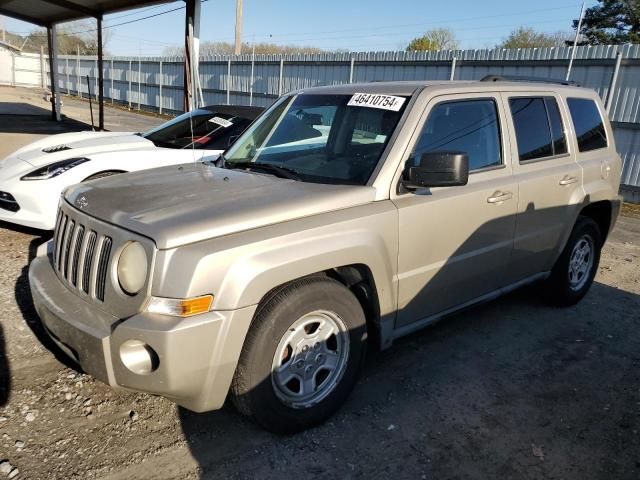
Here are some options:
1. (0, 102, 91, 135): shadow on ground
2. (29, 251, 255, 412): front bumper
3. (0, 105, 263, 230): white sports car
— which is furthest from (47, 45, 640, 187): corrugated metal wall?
(29, 251, 255, 412): front bumper

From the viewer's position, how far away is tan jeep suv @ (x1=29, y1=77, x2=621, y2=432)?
244 cm

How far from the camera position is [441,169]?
9.78 ft

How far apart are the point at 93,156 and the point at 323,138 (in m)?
3.22

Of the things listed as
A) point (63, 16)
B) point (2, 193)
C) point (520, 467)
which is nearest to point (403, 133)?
point (520, 467)

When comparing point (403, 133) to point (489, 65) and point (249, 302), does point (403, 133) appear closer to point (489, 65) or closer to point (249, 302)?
point (249, 302)

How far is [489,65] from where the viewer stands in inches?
472

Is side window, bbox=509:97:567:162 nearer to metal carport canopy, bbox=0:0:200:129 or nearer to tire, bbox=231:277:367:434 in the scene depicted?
tire, bbox=231:277:367:434

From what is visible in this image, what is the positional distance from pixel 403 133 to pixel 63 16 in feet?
57.8

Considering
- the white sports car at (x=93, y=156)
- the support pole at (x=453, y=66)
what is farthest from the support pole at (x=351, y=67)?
the white sports car at (x=93, y=156)

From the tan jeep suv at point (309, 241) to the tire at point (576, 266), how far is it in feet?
0.90

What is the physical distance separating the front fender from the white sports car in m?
2.18

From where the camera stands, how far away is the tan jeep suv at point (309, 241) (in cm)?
244

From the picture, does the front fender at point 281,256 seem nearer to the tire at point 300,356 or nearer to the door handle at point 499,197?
the tire at point 300,356

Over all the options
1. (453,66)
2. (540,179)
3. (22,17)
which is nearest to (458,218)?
(540,179)
